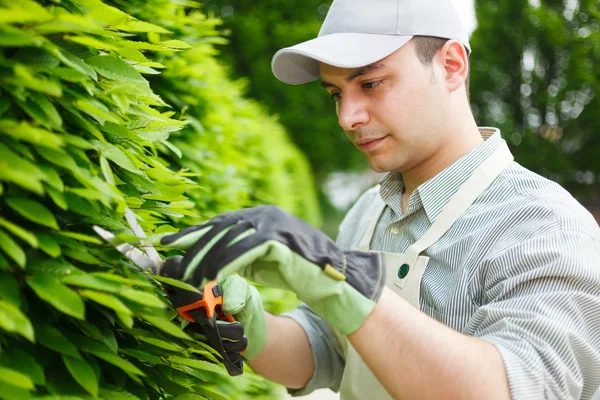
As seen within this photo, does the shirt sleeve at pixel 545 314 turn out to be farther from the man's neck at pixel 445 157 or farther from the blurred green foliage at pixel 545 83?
the blurred green foliage at pixel 545 83

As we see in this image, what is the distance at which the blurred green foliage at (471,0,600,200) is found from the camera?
16203 millimetres

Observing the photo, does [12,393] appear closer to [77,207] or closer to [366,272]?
[77,207]

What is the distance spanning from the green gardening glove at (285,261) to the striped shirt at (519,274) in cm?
40

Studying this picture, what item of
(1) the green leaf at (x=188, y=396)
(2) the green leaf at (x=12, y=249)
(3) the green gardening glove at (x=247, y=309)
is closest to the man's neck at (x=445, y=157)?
(3) the green gardening glove at (x=247, y=309)

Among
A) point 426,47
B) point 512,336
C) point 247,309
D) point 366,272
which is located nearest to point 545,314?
point 512,336

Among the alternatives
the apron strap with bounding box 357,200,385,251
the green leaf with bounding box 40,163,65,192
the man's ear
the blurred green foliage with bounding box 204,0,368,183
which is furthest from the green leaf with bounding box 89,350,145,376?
the blurred green foliage with bounding box 204,0,368,183

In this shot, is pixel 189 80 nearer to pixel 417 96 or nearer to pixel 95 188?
pixel 417 96

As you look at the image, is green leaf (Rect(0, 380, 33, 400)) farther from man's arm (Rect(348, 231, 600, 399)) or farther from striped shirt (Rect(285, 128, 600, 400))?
striped shirt (Rect(285, 128, 600, 400))

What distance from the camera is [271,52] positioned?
18875 millimetres

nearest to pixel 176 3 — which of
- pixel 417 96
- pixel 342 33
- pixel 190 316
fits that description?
pixel 342 33

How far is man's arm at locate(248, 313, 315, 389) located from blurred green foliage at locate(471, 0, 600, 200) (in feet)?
49.9

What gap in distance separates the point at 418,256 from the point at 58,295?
4.09 ft

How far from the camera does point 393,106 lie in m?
2.08

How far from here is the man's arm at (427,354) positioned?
153 centimetres
